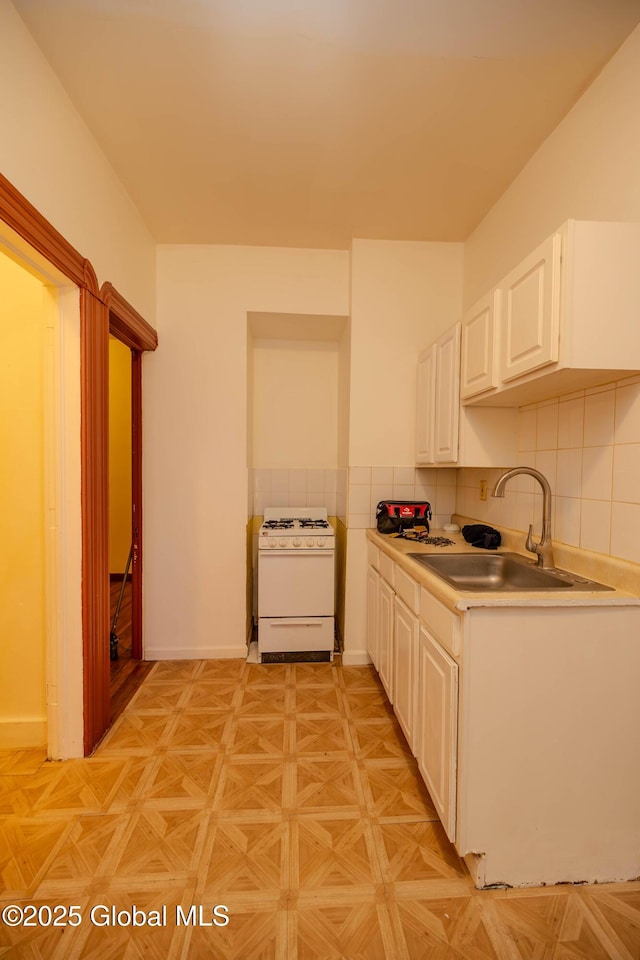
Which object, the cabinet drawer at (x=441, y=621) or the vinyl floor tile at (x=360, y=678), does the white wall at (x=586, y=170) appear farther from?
the vinyl floor tile at (x=360, y=678)

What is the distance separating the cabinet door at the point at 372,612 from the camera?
2.41m

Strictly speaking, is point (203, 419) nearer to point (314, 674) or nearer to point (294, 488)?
point (294, 488)

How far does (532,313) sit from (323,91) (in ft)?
3.94

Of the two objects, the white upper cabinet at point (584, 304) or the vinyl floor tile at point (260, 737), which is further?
the vinyl floor tile at point (260, 737)

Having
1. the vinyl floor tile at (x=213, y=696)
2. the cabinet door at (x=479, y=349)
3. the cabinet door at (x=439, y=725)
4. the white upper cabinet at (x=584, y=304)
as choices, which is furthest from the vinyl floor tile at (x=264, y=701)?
the white upper cabinet at (x=584, y=304)

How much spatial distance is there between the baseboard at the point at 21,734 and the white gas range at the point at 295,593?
4.02 ft

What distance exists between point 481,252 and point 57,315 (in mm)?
2269

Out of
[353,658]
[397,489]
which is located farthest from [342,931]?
[397,489]

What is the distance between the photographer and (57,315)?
1.73 metres

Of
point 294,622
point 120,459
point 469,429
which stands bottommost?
point 294,622

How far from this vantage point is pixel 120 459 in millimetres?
4508

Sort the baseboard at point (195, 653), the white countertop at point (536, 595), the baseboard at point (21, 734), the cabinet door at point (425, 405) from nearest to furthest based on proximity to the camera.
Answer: the white countertop at point (536, 595)
the baseboard at point (21, 734)
the cabinet door at point (425, 405)
the baseboard at point (195, 653)

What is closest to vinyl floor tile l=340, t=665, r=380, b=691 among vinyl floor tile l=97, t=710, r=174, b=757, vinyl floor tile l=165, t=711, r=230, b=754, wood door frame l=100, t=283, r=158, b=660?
vinyl floor tile l=165, t=711, r=230, b=754

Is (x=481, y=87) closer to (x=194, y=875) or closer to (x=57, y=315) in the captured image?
(x=57, y=315)
